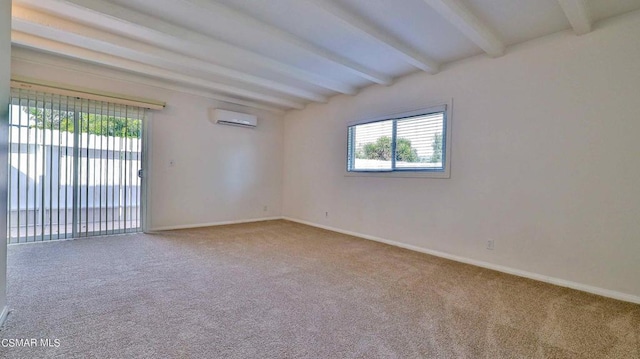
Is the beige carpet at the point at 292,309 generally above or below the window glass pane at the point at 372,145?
below

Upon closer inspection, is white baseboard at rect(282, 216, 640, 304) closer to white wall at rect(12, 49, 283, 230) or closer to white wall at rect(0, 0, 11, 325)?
white wall at rect(12, 49, 283, 230)

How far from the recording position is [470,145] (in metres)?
3.61

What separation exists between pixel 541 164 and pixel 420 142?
1.49 m

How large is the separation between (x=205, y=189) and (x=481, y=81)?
496 centimetres

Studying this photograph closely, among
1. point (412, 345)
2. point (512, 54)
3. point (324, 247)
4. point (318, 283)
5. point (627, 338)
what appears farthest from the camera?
point (324, 247)

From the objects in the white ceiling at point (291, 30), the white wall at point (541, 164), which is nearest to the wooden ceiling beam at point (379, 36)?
the white ceiling at point (291, 30)

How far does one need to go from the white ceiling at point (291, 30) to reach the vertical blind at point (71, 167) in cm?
100

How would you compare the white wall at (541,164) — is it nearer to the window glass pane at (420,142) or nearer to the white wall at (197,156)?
the window glass pane at (420,142)

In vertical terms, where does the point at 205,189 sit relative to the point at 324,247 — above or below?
above

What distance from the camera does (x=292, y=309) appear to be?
2238 millimetres

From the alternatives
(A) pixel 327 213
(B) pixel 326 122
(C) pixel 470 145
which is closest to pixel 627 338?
(C) pixel 470 145

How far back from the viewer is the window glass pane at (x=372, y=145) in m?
4.61

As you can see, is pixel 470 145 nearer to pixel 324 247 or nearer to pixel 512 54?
pixel 512 54

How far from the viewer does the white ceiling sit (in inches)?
101
